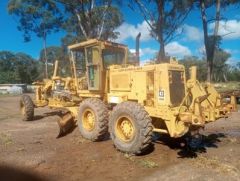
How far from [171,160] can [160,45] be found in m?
13.5

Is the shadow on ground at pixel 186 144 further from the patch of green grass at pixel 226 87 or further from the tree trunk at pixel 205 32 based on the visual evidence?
the patch of green grass at pixel 226 87

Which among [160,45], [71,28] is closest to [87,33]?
[160,45]

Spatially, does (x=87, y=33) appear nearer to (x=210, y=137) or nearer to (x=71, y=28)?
(x=71, y=28)

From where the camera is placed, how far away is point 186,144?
8.70 m

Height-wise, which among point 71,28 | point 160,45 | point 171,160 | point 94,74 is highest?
point 71,28

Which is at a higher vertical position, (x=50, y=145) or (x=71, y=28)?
(x=71, y=28)

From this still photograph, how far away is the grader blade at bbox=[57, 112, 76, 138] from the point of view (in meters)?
9.96

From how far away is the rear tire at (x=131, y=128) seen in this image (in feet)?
24.1

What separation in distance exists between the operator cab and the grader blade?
3.57 feet

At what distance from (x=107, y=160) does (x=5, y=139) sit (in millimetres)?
3615

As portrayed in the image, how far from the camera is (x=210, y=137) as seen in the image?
382 inches

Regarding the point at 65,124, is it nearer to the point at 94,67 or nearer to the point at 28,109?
the point at 94,67

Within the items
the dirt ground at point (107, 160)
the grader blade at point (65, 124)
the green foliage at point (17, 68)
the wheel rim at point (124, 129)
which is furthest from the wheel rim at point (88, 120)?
the green foliage at point (17, 68)

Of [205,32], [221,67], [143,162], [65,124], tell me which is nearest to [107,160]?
[143,162]
